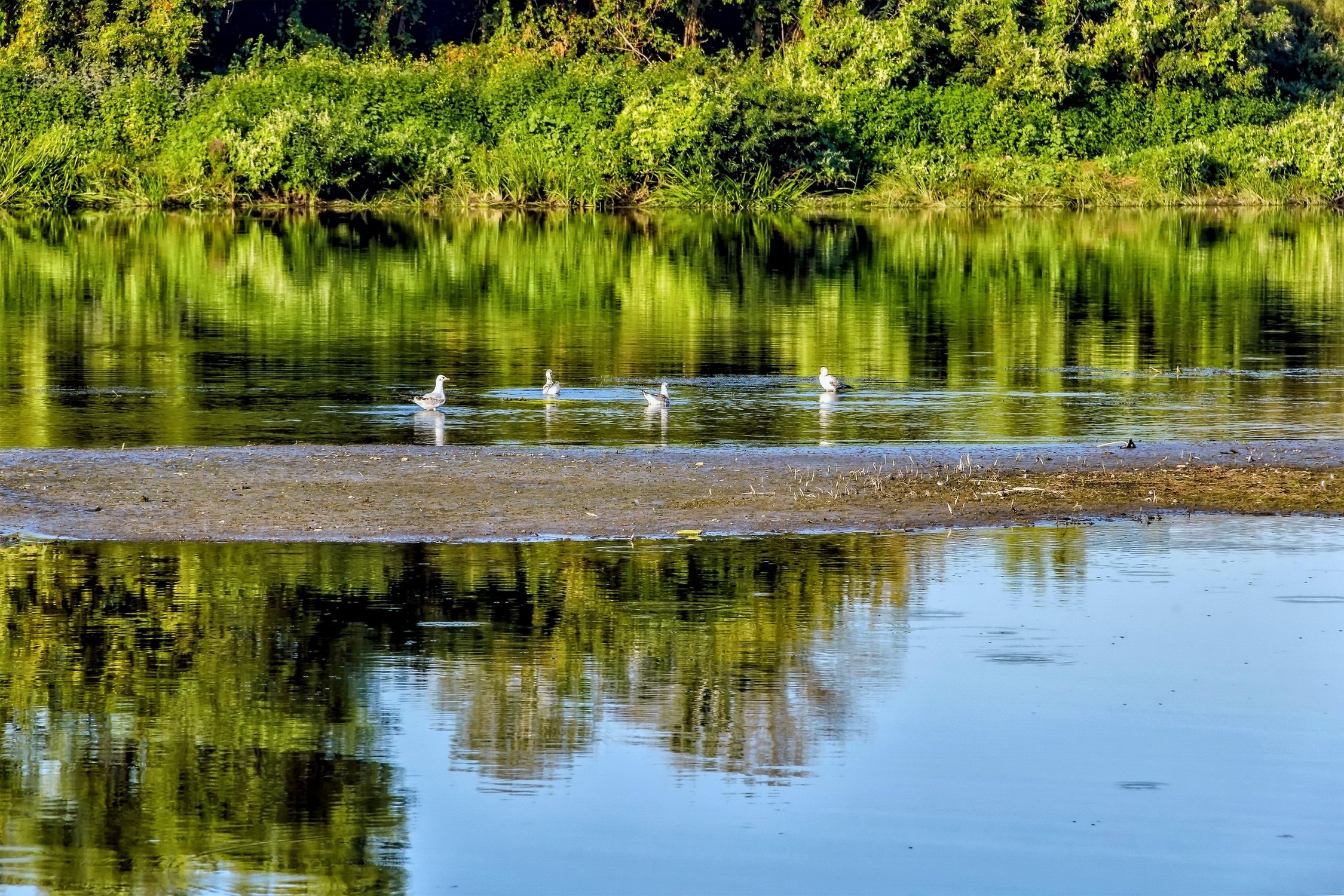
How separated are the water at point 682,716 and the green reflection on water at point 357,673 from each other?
2 centimetres

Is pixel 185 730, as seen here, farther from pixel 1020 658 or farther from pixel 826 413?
pixel 826 413

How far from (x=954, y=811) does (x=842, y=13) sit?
180 feet

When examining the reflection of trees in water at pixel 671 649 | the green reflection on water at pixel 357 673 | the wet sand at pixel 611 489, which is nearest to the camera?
the green reflection on water at pixel 357 673

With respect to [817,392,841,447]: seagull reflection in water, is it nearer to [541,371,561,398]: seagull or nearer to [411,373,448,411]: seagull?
[541,371,561,398]: seagull

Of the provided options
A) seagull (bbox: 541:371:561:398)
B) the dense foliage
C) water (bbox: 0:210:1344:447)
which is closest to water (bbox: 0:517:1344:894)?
water (bbox: 0:210:1344:447)

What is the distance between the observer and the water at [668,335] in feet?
57.0

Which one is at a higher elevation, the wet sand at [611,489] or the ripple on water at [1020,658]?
the wet sand at [611,489]

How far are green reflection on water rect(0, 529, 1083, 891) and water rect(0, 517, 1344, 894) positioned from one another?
22 mm

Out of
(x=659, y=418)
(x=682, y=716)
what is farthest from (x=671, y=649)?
(x=659, y=418)

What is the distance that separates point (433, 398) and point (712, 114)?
36.1m

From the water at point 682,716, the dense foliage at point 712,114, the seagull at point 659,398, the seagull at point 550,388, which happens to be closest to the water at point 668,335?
the seagull at point 659,398

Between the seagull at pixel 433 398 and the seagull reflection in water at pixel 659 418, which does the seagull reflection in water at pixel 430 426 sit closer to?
the seagull at pixel 433 398

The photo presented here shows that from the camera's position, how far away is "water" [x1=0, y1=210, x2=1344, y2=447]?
17359 millimetres

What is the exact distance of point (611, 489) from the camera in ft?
43.9
